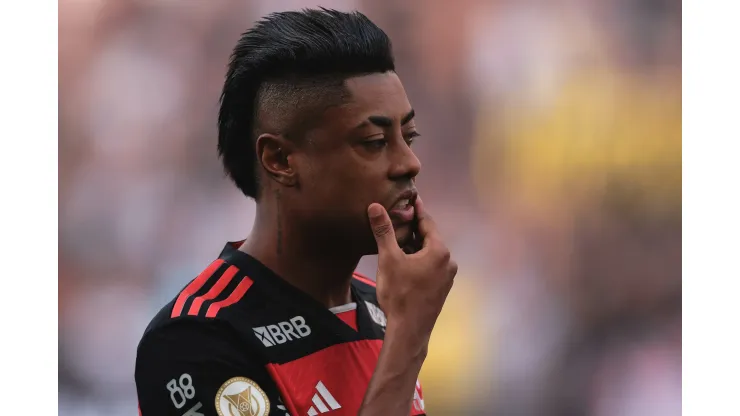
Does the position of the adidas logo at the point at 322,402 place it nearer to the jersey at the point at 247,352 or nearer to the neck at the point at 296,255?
the jersey at the point at 247,352

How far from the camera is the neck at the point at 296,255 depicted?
1.85m

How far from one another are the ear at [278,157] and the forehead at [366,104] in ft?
0.38

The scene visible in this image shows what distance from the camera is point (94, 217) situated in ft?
11.7

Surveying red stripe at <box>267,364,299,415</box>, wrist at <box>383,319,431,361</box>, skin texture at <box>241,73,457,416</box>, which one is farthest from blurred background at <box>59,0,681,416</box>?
wrist at <box>383,319,431,361</box>

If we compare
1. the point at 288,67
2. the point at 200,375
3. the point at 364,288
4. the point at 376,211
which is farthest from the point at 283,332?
the point at 288,67

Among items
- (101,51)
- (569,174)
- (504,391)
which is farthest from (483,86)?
(101,51)

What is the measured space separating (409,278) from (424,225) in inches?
5.9

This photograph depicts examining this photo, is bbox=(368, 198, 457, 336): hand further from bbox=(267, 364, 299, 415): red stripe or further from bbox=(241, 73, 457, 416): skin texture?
bbox=(267, 364, 299, 415): red stripe

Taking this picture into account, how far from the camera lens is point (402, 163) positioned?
5.74 ft

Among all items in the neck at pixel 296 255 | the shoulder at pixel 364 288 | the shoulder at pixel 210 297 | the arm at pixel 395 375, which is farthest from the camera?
the shoulder at pixel 364 288

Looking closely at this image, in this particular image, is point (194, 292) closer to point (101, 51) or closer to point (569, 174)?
point (101, 51)

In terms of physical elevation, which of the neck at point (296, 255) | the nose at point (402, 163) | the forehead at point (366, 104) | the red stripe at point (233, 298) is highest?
the forehead at point (366, 104)

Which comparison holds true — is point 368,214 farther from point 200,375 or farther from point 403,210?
point 200,375

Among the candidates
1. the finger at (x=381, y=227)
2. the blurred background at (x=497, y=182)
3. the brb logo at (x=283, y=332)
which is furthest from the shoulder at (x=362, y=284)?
the blurred background at (x=497, y=182)
